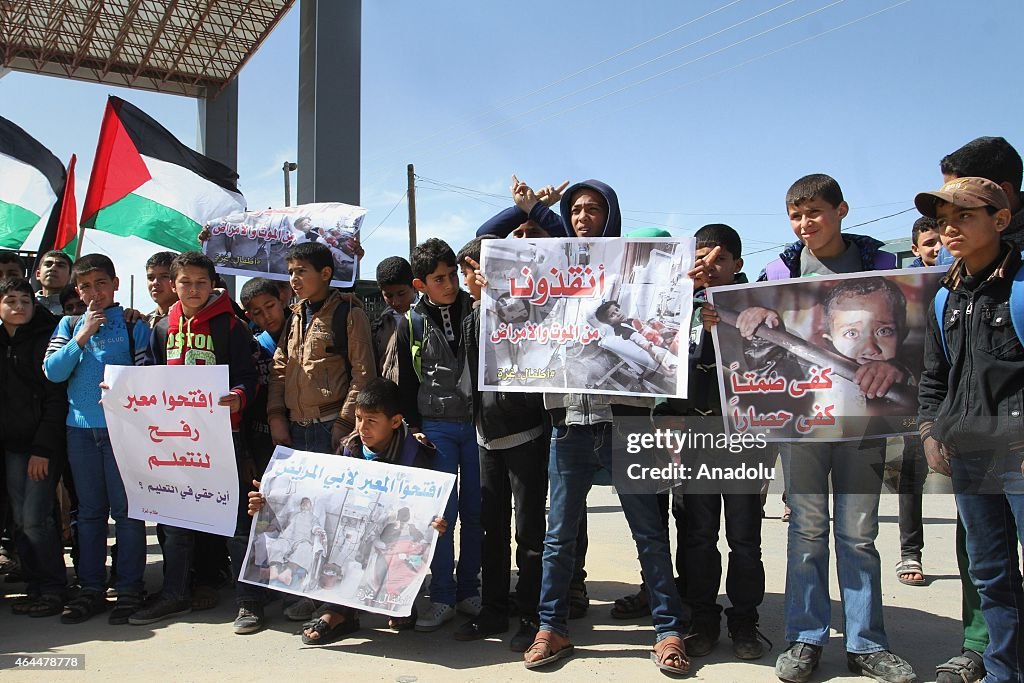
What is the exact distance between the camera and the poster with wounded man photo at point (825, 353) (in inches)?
133

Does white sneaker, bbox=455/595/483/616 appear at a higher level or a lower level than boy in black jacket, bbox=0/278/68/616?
lower

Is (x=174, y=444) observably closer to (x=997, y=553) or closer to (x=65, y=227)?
(x=65, y=227)

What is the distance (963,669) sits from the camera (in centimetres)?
326

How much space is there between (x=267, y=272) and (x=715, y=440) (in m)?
3.60

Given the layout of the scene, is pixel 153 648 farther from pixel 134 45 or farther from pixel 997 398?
pixel 134 45

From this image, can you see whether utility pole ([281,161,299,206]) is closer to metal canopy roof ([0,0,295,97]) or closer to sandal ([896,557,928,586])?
metal canopy roof ([0,0,295,97])

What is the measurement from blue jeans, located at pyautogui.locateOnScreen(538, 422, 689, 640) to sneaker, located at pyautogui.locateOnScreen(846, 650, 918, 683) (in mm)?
736

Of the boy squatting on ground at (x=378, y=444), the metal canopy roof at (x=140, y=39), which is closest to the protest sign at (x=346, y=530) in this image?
the boy squatting on ground at (x=378, y=444)

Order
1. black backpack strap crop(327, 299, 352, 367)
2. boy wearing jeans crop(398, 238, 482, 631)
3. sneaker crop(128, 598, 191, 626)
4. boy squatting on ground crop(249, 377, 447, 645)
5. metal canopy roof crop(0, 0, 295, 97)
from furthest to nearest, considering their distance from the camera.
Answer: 1. metal canopy roof crop(0, 0, 295, 97)
2. black backpack strap crop(327, 299, 352, 367)
3. sneaker crop(128, 598, 191, 626)
4. boy wearing jeans crop(398, 238, 482, 631)
5. boy squatting on ground crop(249, 377, 447, 645)

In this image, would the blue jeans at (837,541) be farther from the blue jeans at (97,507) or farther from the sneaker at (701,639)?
the blue jeans at (97,507)

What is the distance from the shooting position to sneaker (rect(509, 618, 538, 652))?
12.5ft

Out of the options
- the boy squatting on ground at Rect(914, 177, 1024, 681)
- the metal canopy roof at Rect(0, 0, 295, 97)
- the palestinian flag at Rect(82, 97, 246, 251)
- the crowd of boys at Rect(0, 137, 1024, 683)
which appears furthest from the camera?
the metal canopy roof at Rect(0, 0, 295, 97)

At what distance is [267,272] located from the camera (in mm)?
5902

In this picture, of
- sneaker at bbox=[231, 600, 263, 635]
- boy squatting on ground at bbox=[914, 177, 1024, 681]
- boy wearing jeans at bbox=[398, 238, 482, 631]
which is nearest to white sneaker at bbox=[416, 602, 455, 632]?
boy wearing jeans at bbox=[398, 238, 482, 631]
